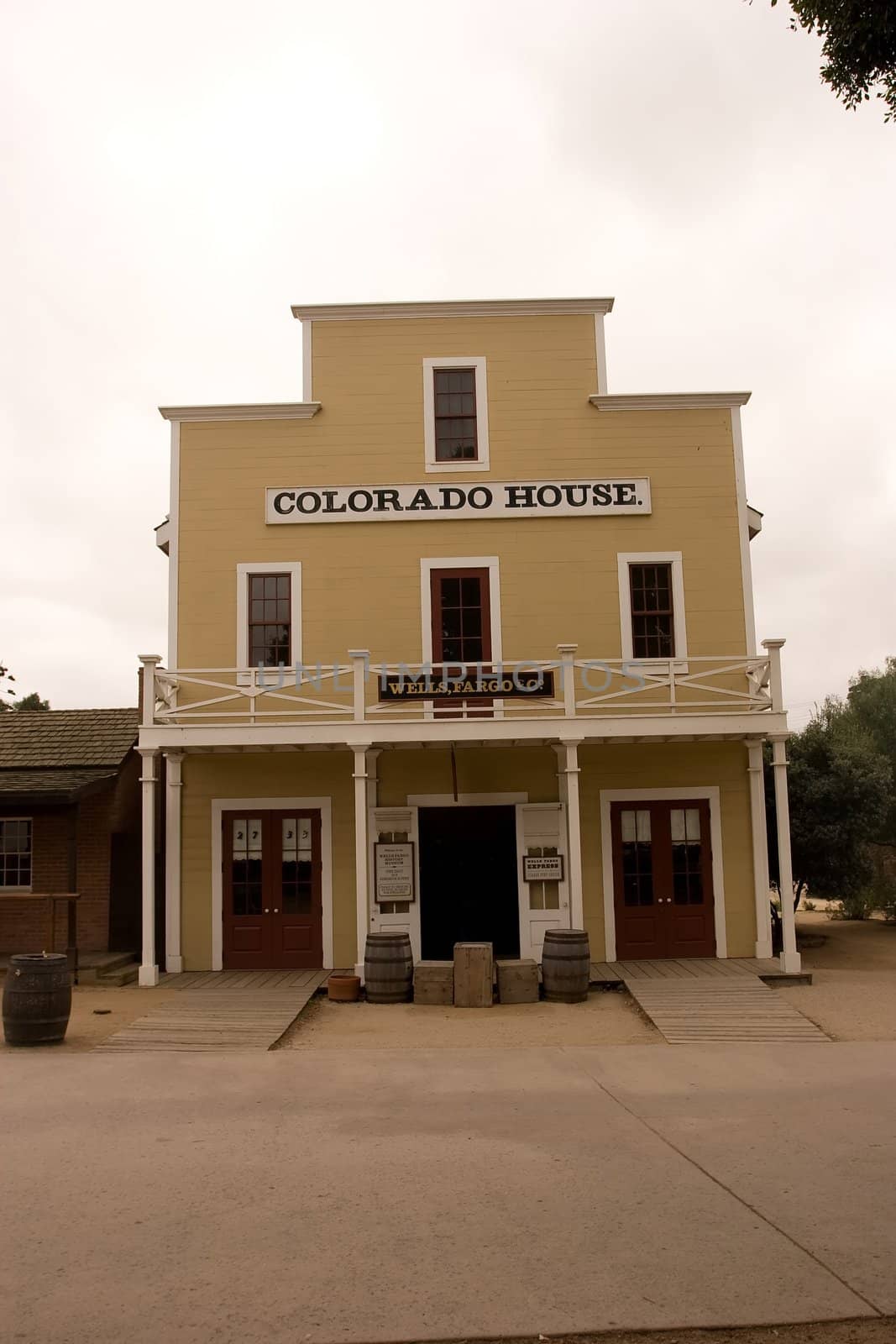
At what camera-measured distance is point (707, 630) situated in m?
16.2

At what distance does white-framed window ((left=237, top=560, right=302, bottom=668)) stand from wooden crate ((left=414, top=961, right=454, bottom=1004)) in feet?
16.6

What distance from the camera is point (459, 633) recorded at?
53.2ft

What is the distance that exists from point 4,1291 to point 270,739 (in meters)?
9.38

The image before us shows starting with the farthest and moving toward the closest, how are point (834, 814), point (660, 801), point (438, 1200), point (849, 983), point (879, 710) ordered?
point (879, 710) < point (834, 814) < point (660, 801) < point (849, 983) < point (438, 1200)

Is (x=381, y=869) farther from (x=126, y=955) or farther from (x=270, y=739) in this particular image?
(x=126, y=955)

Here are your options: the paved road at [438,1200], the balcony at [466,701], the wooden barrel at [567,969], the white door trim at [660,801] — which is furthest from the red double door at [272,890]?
the paved road at [438,1200]

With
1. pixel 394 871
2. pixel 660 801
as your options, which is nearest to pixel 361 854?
pixel 394 871

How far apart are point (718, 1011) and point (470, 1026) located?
2.75 meters

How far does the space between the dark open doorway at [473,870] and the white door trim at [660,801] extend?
4.48 feet

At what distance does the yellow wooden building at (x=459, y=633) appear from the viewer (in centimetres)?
1571

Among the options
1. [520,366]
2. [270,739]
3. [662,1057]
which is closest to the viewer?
[662,1057]

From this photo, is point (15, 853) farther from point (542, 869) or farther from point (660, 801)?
point (660, 801)

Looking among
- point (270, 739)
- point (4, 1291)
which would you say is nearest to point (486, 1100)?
point (4, 1291)

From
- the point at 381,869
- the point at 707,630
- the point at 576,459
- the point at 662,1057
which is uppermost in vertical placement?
the point at 576,459
